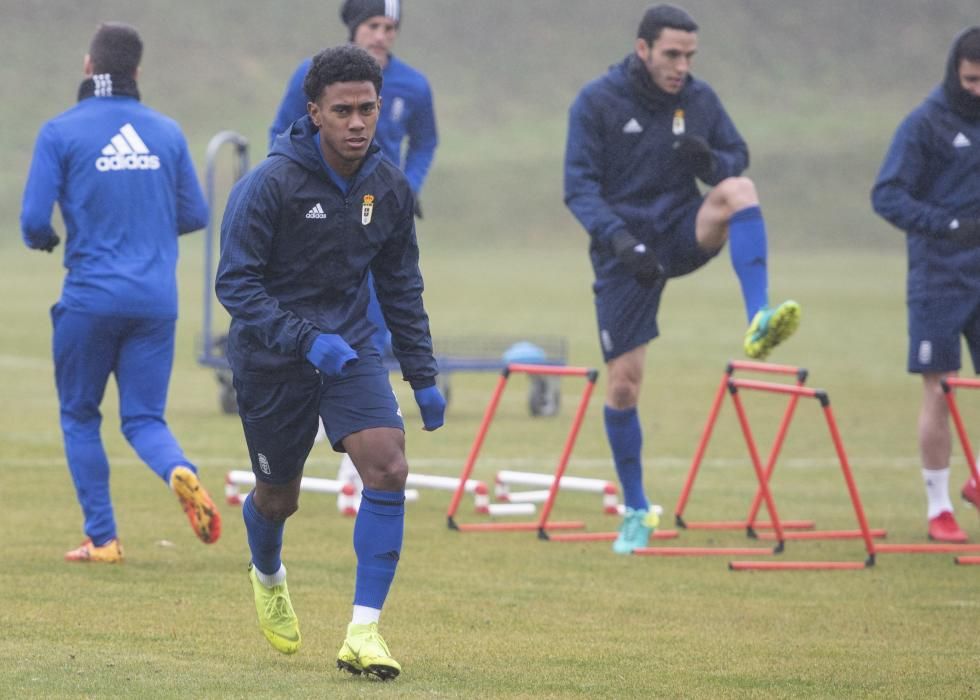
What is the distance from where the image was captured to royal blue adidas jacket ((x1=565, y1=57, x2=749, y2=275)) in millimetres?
10508

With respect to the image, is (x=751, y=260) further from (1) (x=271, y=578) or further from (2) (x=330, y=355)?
(2) (x=330, y=355)

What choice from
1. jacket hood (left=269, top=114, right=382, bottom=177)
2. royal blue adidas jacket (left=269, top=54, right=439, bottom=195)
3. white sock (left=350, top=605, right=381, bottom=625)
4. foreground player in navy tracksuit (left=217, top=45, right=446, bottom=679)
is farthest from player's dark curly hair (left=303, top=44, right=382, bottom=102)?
royal blue adidas jacket (left=269, top=54, right=439, bottom=195)

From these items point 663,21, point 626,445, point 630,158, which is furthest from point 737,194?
point 626,445

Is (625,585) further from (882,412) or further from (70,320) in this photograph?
(882,412)

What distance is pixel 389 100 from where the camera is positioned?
1172 cm

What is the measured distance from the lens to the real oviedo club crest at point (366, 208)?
700 cm

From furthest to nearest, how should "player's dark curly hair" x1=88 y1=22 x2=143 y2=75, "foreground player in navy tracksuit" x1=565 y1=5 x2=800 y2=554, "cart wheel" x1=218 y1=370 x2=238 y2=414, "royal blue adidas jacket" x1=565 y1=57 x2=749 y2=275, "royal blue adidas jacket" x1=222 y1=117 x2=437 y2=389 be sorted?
"cart wheel" x1=218 y1=370 x2=238 y2=414 < "royal blue adidas jacket" x1=565 y1=57 x2=749 y2=275 < "foreground player in navy tracksuit" x1=565 y1=5 x2=800 y2=554 < "player's dark curly hair" x1=88 y1=22 x2=143 y2=75 < "royal blue adidas jacket" x1=222 y1=117 x2=437 y2=389

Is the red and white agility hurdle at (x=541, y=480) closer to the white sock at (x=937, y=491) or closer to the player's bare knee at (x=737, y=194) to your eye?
the player's bare knee at (x=737, y=194)

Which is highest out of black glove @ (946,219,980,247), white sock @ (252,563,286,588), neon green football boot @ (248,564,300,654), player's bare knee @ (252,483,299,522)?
black glove @ (946,219,980,247)

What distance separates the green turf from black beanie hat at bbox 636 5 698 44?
8.90ft

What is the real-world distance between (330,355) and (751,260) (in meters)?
3.94

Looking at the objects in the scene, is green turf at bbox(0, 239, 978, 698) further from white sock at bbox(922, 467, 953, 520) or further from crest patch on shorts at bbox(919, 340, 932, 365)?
crest patch on shorts at bbox(919, 340, 932, 365)

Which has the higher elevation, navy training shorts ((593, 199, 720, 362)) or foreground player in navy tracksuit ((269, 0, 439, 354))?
foreground player in navy tracksuit ((269, 0, 439, 354))

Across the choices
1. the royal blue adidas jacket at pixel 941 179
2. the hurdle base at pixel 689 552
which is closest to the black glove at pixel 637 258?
the hurdle base at pixel 689 552
